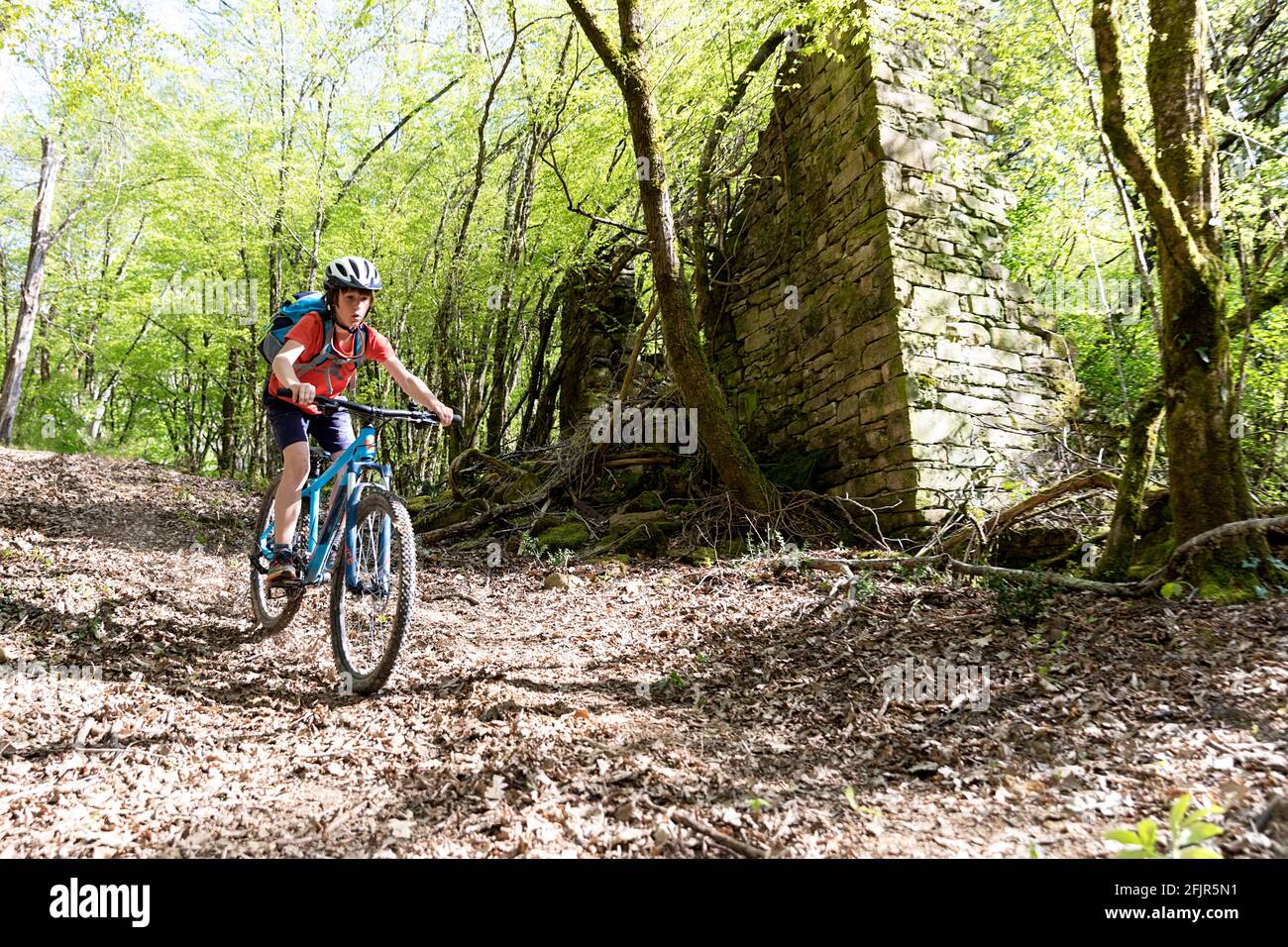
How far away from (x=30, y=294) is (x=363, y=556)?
14681 millimetres

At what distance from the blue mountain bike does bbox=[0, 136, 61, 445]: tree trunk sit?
13250 millimetres

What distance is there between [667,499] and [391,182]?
7197 millimetres

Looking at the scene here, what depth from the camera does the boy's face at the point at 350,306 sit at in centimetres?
338

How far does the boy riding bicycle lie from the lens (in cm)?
332

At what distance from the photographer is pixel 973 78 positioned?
6.55 meters

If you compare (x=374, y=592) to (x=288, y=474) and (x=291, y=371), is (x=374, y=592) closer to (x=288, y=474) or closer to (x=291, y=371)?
(x=288, y=474)

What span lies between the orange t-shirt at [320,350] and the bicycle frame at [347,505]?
10.7 inches

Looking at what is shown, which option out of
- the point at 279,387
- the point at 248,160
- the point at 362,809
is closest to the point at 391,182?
the point at 248,160

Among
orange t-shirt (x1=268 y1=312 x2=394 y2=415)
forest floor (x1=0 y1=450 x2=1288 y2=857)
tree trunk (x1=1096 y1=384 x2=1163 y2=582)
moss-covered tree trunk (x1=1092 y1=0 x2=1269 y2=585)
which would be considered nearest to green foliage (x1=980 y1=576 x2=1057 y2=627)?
forest floor (x1=0 y1=450 x2=1288 y2=857)

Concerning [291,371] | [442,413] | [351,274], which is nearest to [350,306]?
[351,274]

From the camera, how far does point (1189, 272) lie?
355 cm

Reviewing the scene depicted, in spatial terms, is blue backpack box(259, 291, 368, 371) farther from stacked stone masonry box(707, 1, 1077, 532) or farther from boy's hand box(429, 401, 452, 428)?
stacked stone masonry box(707, 1, 1077, 532)

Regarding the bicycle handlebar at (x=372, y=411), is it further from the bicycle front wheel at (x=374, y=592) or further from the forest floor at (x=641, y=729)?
the forest floor at (x=641, y=729)

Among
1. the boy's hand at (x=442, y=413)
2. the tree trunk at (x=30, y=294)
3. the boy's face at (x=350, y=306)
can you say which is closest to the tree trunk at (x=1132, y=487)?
the boy's hand at (x=442, y=413)
